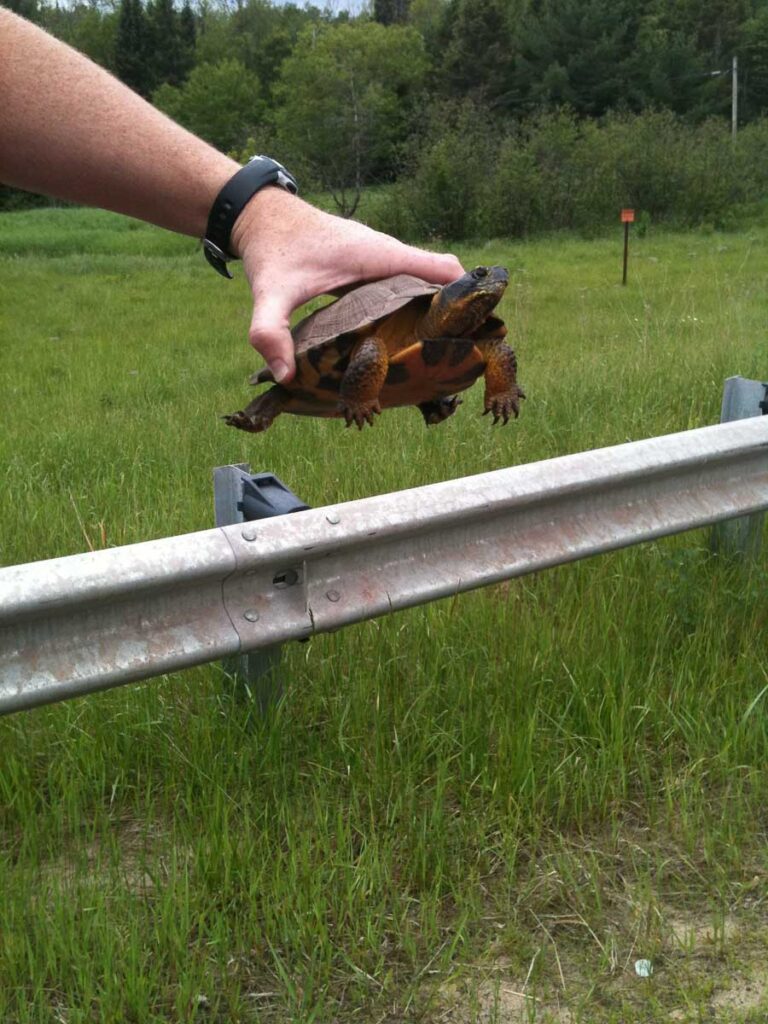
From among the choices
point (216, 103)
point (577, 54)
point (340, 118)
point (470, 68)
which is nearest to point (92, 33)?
point (216, 103)

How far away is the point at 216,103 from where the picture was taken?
54562mm

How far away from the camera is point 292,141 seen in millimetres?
40875

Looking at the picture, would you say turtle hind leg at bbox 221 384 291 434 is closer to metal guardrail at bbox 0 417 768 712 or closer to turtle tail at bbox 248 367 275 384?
turtle tail at bbox 248 367 275 384

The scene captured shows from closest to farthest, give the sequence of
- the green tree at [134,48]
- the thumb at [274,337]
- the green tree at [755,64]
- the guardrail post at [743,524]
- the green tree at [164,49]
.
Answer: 1. the thumb at [274,337]
2. the guardrail post at [743,524]
3. the green tree at [755,64]
4. the green tree at [134,48]
5. the green tree at [164,49]

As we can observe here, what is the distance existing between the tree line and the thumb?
40.8m

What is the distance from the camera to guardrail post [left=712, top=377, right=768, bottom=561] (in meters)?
3.20

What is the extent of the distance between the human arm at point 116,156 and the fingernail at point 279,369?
0.66 feet

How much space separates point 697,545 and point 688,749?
1.08 m

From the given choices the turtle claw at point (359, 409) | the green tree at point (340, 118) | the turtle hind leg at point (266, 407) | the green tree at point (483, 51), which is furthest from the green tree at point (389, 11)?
the turtle claw at point (359, 409)

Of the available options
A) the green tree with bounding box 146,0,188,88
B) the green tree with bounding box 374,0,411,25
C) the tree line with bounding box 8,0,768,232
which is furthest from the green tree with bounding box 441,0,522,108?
the green tree with bounding box 374,0,411,25

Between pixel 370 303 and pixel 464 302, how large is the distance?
0.15m

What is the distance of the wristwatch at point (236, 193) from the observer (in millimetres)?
1758

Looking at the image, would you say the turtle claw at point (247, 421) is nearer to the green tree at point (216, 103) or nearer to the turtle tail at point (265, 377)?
the turtle tail at point (265, 377)

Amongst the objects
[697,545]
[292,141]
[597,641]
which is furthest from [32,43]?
[292,141]
